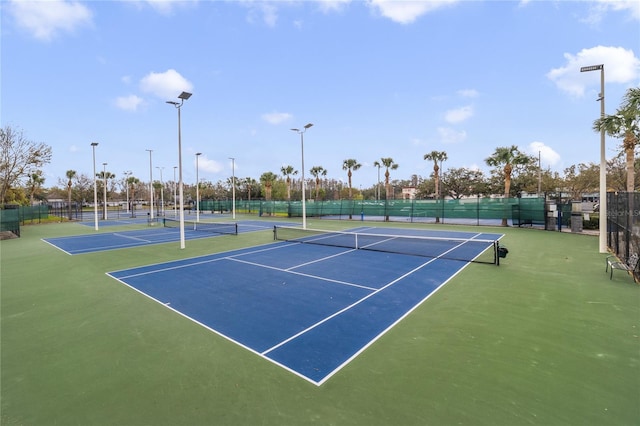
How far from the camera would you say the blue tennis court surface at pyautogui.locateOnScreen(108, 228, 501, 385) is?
5.48 meters

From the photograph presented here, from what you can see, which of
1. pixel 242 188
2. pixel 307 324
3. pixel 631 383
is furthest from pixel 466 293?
pixel 242 188

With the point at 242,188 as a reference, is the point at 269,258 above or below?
below

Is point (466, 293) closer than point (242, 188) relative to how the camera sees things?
Yes

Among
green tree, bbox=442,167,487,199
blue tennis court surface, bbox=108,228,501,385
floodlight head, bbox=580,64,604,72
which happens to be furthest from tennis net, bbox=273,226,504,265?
green tree, bbox=442,167,487,199

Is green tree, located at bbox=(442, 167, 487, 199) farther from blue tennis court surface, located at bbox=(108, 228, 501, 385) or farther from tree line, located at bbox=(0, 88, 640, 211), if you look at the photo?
blue tennis court surface, located at bbox=(108, 228, 501, 385)

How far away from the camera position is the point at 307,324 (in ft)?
20.9

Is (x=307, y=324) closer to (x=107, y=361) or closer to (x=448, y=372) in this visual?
(x=448, y=372)

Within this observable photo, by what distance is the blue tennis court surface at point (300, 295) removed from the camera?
18.0 ft

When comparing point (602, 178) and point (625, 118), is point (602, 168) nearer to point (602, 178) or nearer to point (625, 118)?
point (602, 178)

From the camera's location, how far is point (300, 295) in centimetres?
827

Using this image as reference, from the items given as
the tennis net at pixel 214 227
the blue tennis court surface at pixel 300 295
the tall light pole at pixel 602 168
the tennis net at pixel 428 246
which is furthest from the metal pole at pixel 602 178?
the tennis net at pixel 214 227

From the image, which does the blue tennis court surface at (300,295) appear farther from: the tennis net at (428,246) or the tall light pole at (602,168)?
the tall light pole at (602,168)

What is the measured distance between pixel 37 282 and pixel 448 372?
12441 mm

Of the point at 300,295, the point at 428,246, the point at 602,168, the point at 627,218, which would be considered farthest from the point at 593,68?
the point at 300,295
